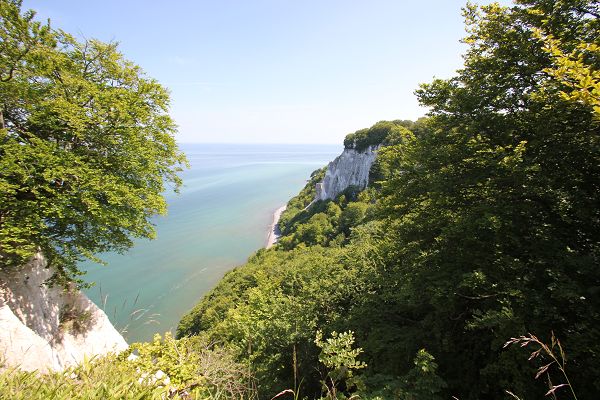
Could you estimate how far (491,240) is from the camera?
757 cm

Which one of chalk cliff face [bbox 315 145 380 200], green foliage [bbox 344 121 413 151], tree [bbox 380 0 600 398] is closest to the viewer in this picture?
tree [bbox 380 0 600 398]

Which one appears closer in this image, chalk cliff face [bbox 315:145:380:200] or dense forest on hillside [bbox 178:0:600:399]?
dense forest on hillside [bbox 178:0:600:399]

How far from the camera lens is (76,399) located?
9.04 ft

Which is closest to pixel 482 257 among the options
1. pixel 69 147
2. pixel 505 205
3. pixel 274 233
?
pixel 505 205

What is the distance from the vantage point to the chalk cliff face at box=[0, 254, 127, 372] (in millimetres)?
7547

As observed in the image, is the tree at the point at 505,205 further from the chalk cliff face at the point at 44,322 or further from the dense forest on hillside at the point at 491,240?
the chalk cliff face at the point at 44,322

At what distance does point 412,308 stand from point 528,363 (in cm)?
429

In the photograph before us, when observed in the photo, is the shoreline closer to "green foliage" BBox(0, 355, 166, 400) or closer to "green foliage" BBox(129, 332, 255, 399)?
"green foliage" BBox(129, 332, 255, 399)

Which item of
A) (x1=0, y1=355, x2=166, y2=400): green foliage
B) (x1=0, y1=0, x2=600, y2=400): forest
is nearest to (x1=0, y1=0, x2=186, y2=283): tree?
(x1=0, y1=0, x2=600, y2=400): forest

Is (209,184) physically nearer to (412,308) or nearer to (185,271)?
(185,271)

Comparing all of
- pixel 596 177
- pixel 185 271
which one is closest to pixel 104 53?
pixel 596 177

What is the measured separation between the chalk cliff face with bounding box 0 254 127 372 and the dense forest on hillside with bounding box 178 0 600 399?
18.7ft

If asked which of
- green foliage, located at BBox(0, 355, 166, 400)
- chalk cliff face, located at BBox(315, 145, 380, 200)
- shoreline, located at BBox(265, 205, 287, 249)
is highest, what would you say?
green foliage, located at BBox(0, 355, 166, 400)

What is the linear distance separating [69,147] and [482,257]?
13.6 m
